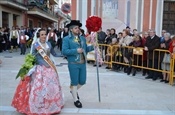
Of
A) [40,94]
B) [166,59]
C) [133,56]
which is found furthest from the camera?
[133,56]

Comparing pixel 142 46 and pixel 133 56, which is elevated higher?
pixel 142 46

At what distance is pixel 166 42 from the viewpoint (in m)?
8.07

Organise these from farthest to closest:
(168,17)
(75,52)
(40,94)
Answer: (168,17) → (75,52) → (40,94)

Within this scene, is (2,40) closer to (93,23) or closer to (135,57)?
(135,57)

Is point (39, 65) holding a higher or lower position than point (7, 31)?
lower

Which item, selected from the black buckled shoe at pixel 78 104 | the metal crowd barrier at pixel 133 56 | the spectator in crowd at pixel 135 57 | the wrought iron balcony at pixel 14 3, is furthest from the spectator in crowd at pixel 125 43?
the wrought iron balcony at pixel 14 3

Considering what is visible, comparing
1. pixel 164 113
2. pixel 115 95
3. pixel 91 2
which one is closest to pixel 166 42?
pixel 115 95

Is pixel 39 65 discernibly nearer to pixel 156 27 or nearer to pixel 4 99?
pixel 4 99

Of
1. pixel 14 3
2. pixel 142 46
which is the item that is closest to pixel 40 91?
pixel 142 46

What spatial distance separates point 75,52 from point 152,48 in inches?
152

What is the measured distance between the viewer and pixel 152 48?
26.9 feet

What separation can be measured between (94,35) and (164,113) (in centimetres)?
205

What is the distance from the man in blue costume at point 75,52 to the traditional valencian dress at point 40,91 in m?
0.41

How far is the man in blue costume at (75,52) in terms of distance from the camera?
5113 millimetres
